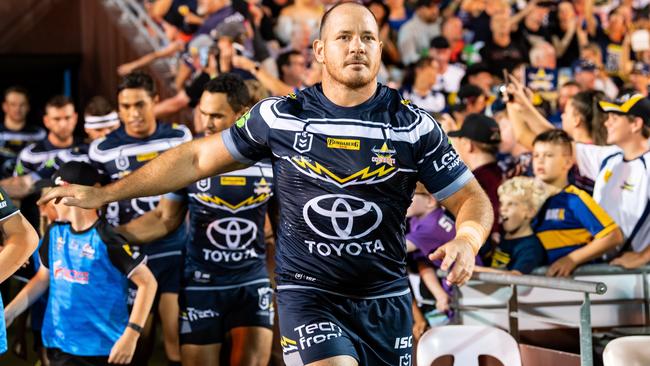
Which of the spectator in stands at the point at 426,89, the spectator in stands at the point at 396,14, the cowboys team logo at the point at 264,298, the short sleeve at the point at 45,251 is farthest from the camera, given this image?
the spectator in stands at the point at 396,14

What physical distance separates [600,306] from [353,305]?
268 centimetres

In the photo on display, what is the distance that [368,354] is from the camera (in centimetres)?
452

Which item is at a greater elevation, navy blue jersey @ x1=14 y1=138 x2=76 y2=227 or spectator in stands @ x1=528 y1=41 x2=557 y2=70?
spectator in stands @ x1=528 y1=41 x2=557 y2=70

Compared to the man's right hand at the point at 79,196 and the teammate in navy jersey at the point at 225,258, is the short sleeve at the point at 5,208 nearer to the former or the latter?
the man's right hand at the point at 79,196

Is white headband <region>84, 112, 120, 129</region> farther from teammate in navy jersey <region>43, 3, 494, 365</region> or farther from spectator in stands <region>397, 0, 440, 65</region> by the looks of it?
spectator in stands <region>397, 0, 440, 65</region>

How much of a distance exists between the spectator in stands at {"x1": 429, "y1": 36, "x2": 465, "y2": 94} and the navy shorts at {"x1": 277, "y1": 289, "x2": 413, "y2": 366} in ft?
27.1

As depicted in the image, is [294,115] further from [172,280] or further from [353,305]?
[172,280]

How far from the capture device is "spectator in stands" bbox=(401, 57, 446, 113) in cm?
1218

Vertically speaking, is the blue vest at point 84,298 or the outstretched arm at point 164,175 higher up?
the outstretched arm at point 164,175

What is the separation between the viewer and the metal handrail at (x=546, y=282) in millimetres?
5508

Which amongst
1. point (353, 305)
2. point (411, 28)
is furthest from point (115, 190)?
point (411, 28)

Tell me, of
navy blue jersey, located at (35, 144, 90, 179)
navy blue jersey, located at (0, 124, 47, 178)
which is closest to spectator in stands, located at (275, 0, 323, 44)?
navy blue jersey, located at (0, 124, 47, 178)

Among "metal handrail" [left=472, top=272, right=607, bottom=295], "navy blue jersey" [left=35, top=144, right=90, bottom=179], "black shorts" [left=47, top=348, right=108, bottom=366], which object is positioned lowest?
"black shorts" [left=47, top=348, right=108, bottom=366]

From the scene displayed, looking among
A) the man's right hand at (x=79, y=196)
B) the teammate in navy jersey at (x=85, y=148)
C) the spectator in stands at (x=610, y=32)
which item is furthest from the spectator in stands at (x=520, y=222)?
the spectator in stands at (x=610, y=32)
